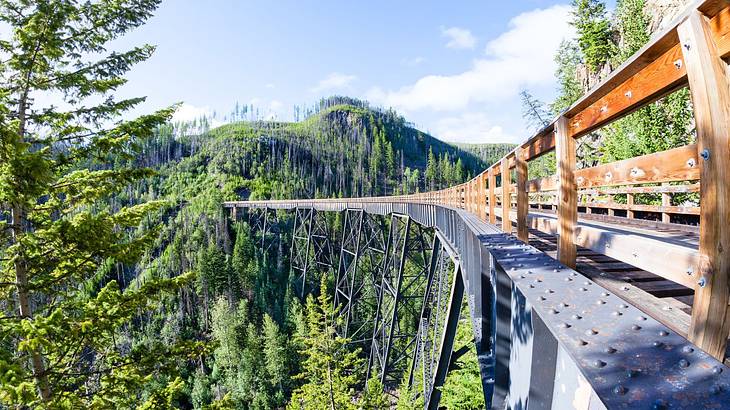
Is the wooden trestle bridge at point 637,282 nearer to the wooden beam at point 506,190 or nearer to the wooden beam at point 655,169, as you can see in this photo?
the wooden beam at point 655,169

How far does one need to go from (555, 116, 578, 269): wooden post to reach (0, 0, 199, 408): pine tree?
4331 millimetres

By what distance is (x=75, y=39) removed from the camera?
195 inches

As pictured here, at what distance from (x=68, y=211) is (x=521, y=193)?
516 centimetres

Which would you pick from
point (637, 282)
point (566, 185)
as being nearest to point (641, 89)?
point (566, 185)

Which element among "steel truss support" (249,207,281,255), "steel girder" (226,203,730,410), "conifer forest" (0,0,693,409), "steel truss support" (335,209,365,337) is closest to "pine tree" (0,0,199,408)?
"conifer forest" (0,0,693,409)

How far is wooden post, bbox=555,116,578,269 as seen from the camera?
6.24ft

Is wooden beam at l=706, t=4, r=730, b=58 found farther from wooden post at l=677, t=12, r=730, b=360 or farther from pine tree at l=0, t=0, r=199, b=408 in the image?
pine tree at l=0, t=0, r=199, b=408

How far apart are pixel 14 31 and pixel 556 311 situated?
5861 mm

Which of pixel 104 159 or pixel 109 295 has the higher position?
pixel 104 159

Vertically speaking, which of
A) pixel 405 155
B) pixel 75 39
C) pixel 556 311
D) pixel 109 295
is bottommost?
pixel 109 295

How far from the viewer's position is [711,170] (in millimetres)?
989

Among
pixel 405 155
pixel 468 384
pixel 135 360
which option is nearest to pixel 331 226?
pixel 468 384

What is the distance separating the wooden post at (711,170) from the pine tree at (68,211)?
15.2ft

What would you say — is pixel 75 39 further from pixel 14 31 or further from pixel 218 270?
pixel 218 270
